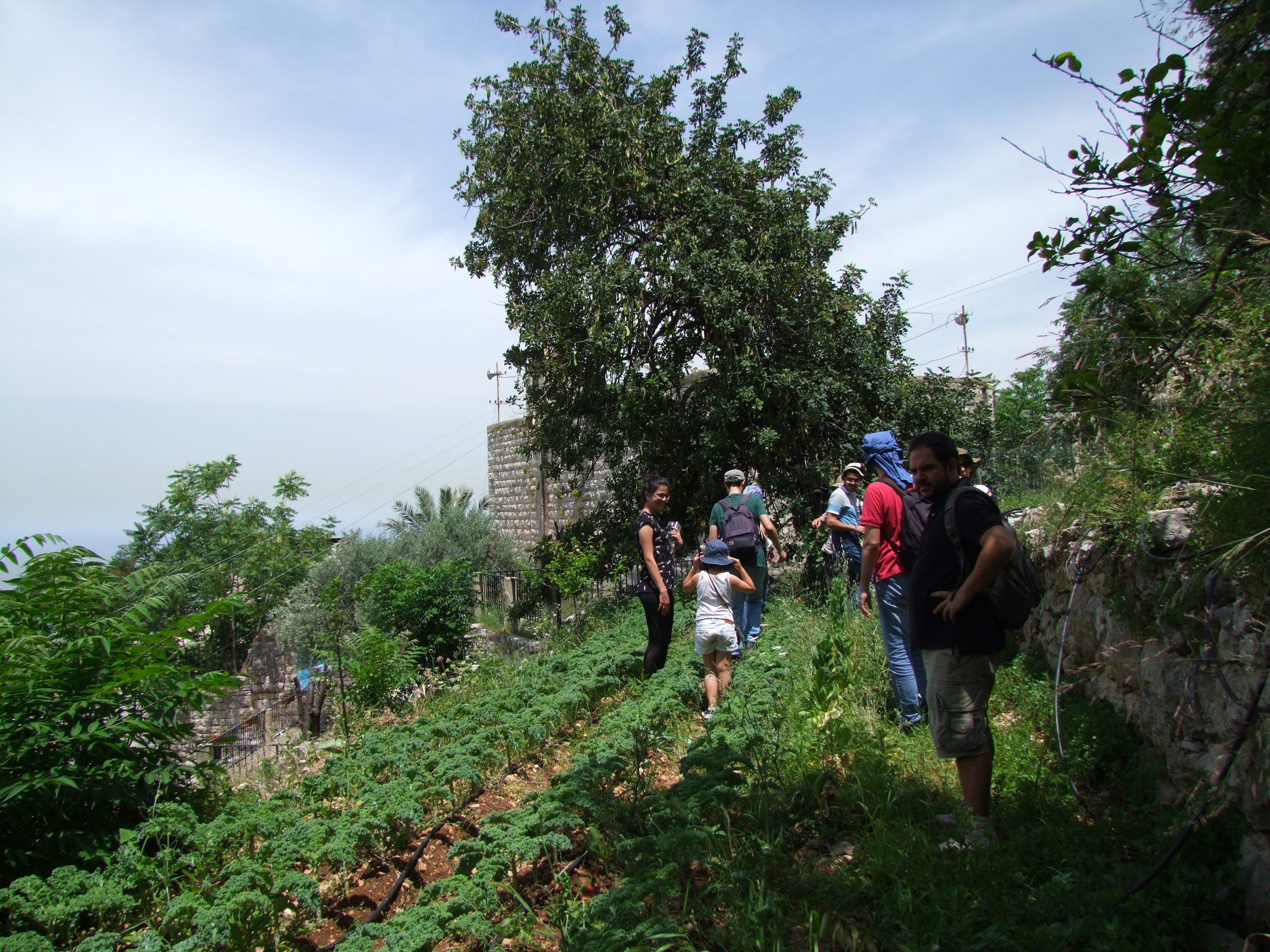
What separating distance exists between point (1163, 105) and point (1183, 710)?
7.84 feet

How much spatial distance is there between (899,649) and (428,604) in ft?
31.7

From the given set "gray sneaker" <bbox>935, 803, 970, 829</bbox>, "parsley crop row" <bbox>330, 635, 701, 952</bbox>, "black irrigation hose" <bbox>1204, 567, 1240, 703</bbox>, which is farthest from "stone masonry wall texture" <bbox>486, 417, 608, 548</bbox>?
"black irrigation hose" <bbox>1204, 567, 1240, 703</bbox>

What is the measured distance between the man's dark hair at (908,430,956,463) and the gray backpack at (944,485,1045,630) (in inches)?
8.1

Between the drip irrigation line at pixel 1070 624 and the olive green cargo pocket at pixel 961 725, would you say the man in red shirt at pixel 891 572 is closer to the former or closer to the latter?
the drip irrigation line at pixel 1070 624

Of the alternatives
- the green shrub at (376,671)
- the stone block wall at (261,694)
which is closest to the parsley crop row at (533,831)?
the green shrub at (376,671)

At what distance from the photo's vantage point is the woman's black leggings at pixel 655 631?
666 cm

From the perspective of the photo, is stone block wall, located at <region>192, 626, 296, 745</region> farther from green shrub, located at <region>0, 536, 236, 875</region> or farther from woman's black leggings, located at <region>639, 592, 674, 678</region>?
green shrub, located at <region>0, 536, 236, 875</region>

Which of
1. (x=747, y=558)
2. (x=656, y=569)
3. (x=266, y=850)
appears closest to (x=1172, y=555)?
(x=656, y=569)

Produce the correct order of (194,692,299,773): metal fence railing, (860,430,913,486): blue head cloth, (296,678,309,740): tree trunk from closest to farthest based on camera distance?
(860,430,913,486): blue head cloth
(194,692,299,773): metal fence railing
(296,678,309,740): tree trunk

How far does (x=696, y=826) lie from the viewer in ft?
12.5

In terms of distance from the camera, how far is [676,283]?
496 inches

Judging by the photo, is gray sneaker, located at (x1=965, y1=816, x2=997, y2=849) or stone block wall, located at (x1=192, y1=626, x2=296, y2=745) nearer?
gray sneaker, located at (x1=965, y1=816, x2=997, y2=849)

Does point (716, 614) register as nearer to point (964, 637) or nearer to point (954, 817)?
point (954, 817)

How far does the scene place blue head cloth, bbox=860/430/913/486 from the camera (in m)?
5.14
